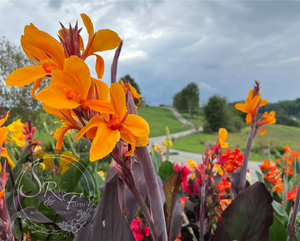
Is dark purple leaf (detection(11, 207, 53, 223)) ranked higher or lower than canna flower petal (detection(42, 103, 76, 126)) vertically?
lower

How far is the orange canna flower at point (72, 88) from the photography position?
0.17 meters

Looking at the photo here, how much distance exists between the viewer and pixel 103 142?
6.7 inches

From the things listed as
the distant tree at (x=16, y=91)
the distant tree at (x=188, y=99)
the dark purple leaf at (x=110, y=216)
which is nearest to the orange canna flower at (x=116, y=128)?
the dark purple leaf at (x=110, y=216)

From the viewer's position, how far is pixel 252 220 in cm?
41

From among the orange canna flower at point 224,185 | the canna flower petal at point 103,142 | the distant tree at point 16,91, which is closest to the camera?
the canna flower petal at point 103,142

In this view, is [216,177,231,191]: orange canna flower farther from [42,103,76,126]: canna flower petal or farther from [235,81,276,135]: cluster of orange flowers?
[42,103,76,126]: canna flower petal

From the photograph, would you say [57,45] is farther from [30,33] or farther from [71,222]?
[71,222]

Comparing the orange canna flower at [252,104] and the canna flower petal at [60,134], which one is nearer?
the canna flower petal at [60,134]

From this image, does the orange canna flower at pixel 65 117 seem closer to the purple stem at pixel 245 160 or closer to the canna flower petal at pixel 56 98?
the canna flower petal at pixel 56 98

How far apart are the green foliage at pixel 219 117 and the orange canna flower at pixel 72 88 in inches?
512

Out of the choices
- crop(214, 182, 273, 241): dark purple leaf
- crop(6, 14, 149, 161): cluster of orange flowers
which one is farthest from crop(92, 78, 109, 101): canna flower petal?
crop(214, 182, 273, 241): dark purple leaf

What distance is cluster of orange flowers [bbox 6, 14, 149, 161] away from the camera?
17cm

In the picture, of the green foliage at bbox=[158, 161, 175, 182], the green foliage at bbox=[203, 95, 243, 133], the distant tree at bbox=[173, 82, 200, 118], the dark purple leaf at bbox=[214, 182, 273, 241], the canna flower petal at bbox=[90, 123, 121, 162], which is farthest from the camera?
the distant tree at bbox=[173, 82, 200, 118]

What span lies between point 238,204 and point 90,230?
30cm
